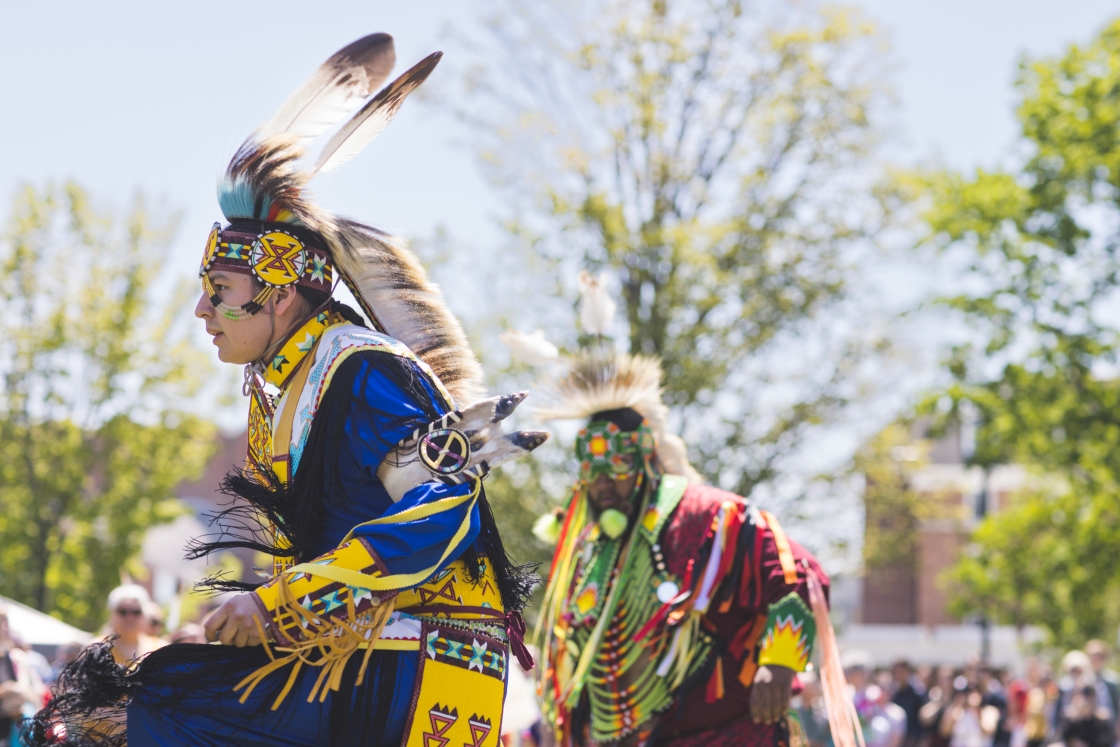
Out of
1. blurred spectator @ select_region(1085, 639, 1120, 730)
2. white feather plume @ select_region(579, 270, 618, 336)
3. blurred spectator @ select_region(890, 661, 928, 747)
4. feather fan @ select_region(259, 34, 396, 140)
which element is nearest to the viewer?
feather fan @ select_region(259, 34, 396, 140)

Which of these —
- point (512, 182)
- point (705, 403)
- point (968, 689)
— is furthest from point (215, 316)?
point (968, 689)

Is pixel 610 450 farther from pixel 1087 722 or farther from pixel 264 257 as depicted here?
pixel 1087 722

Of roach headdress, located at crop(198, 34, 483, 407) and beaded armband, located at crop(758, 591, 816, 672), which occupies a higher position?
roach headdress, located at crop(198, 34, 483, 407)

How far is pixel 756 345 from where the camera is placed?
15.4m

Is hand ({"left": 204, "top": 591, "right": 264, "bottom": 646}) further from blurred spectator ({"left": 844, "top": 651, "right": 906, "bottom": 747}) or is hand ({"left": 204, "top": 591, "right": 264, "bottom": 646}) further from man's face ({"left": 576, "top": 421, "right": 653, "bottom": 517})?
blurred spectator ({"left": 844, "top": 651, "right": 906, "bottom": 747})

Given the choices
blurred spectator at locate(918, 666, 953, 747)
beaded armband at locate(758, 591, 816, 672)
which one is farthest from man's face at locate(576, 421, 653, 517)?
blurred spectator at locate(918, 666, 953, 747)

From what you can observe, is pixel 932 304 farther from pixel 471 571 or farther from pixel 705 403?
pixel 471 571

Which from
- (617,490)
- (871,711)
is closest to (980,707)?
(871,711)

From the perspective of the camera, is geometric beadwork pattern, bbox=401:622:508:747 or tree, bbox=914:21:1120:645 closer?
geometric beadwork pattern, bbox=401:622:508:747

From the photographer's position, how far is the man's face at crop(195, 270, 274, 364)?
3125mm

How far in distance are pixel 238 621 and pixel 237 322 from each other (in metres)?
0.80

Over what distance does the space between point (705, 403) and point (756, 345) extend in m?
0.97

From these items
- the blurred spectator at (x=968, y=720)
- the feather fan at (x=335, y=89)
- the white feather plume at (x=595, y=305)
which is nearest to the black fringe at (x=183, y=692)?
the feather fan at (x=335, y=89)

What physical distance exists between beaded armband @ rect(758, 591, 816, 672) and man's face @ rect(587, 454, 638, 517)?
0.83 metres
